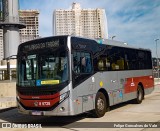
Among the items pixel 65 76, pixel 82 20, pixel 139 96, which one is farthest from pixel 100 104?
pixel 82 20

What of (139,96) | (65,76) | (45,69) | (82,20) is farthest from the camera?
(82,20)

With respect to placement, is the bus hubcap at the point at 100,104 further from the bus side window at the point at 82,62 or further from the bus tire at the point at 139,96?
the bus tire at the point at 139,96

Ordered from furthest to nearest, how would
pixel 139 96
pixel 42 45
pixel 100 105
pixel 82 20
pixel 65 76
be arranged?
pixel 82 20
pixel 139 96
pixel 100 105
pixel 42 45
pixel 65 76

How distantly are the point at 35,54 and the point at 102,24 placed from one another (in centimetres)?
6868

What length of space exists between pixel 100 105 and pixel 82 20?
Result: 68.5m

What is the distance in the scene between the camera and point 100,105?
40.4 feet

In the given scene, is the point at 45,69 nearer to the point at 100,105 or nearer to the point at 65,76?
the point at 65,76

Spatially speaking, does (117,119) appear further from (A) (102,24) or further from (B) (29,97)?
(A) (102,24)

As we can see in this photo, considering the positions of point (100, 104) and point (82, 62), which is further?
point (100, 104)

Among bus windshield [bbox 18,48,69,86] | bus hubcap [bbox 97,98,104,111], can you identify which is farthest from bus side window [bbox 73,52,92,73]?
bus hubcap [bbox 97,98,104,111]

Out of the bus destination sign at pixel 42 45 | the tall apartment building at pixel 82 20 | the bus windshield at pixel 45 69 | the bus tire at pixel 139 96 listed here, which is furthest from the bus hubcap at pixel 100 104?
the tall apartment building at pixel 82 20

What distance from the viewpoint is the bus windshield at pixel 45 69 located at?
415 inches

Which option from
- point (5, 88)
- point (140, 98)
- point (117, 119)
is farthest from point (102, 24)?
point (117, 119)

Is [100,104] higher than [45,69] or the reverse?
the reverse
